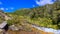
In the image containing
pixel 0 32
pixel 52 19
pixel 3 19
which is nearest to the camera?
pixel 0 32

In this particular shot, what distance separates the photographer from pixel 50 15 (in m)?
22.1

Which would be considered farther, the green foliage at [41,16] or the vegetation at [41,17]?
Answer: the green foliage at [41,16]

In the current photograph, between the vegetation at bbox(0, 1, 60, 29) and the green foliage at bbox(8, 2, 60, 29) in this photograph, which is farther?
the green foliage at bbox(8, 2, 60, 29)

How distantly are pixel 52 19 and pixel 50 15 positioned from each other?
3.91 feet

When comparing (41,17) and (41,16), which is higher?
(41,16)

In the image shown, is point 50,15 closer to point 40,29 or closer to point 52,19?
point 52,19

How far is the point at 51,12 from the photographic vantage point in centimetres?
2242

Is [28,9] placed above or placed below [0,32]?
above

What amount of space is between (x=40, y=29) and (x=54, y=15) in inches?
135

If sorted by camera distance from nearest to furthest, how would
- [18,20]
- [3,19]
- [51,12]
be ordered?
[3,19]
[18,20]
[51,12]

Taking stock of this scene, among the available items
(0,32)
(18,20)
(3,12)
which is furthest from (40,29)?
(0,32)

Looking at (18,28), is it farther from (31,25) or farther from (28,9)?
(28,9)

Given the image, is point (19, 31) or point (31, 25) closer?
point (19, 31)

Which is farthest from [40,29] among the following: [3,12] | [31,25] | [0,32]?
[0,32]
